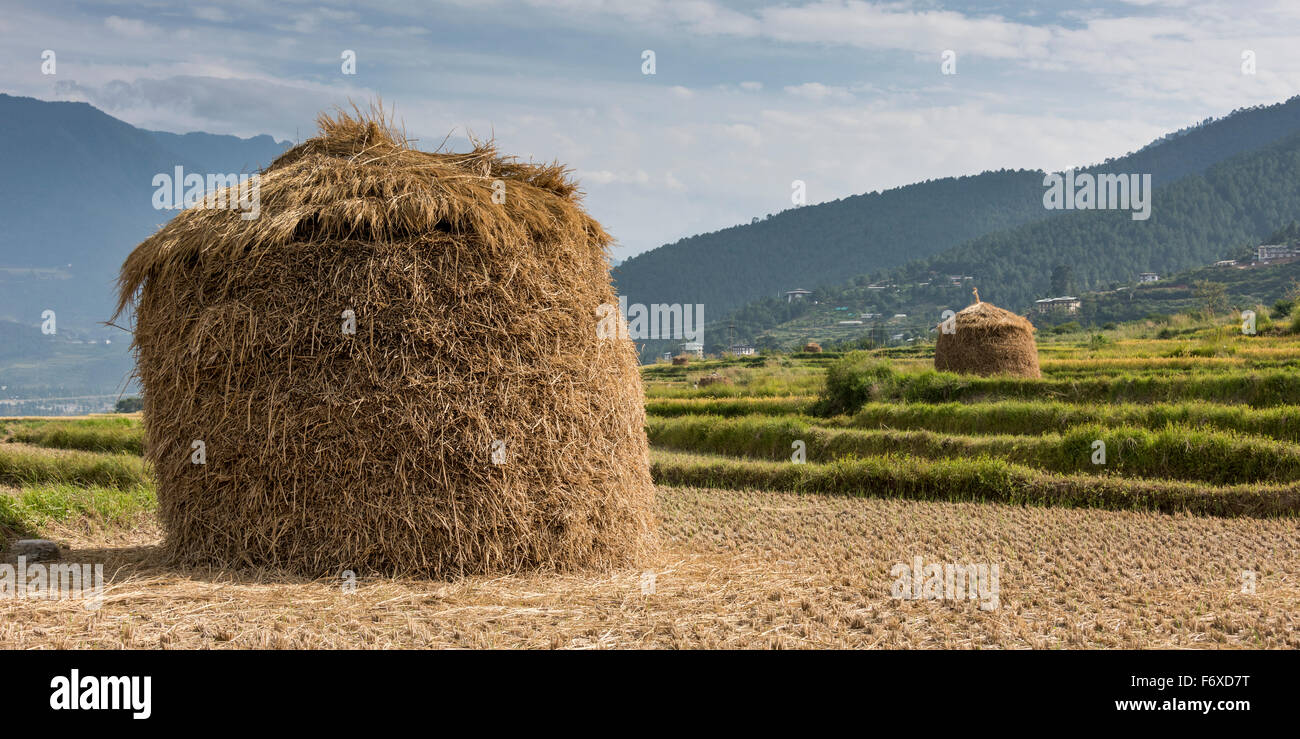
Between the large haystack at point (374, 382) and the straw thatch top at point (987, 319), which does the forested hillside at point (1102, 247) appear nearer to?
the straw thatch top at point (987, 319)

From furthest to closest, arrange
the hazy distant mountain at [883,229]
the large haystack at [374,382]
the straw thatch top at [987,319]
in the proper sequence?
the hazy distant mountain at [883,229], the straw thatch top at [987,319], the large haystack at [374,382]

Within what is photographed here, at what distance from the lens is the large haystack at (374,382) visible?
660 centimetres

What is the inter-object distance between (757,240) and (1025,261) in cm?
5634

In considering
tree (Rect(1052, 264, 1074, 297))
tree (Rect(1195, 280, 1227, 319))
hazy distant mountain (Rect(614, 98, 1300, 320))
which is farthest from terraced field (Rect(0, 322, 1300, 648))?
hazy distant mountain (Rect(614, 98, 1300, 320))

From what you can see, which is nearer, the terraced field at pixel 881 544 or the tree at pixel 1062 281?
the terraced field at pixel 881 544

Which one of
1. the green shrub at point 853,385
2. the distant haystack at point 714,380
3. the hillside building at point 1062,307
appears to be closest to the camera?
the green shrub at point 853,385

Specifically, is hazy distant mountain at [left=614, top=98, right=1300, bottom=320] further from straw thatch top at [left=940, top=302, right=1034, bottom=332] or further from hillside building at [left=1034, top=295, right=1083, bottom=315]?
straw thatch top at [left=940, top=302, right=1034, bottom=332]

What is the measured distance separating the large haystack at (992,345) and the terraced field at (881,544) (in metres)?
1.99

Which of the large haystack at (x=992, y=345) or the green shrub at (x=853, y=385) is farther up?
the large haystack at (x=992, y=345)

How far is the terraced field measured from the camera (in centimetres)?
556

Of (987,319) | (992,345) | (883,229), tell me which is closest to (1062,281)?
(883,229)

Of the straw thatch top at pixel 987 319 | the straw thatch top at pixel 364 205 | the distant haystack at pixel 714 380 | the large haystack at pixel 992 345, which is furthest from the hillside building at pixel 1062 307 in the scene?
the straw thatch top at pixel 364 205

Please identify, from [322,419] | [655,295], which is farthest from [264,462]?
[655,295]

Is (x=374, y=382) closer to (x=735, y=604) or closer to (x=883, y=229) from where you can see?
(x=735, y=604)
